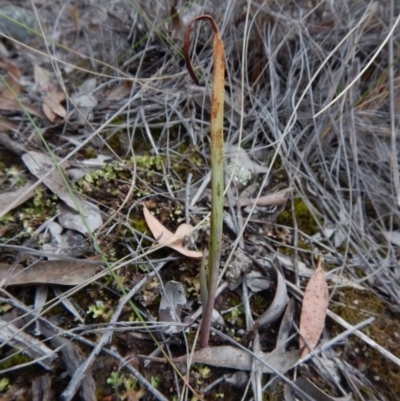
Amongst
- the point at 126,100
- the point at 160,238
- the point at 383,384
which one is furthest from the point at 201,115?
the point at 383,384

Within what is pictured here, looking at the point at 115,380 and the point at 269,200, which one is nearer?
the point at 115,380

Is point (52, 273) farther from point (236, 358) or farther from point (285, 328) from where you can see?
point (285, 328)

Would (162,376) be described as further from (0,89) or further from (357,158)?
(0,89)

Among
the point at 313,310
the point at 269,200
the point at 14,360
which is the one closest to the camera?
the point at 14,360

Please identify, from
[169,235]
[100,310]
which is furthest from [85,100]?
[100,310]

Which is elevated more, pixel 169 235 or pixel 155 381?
pixel 169 235

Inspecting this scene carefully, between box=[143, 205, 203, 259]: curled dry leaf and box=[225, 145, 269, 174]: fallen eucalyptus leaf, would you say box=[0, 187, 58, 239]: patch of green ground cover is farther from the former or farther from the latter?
box=[225, 145, 269, 174]: fallen eucalyptus leaf

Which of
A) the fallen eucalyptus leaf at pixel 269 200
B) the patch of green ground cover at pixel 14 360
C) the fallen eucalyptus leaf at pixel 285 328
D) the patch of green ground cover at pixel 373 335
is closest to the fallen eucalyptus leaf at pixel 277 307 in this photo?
the fallen eucalyptus leaf at pixel 285 328

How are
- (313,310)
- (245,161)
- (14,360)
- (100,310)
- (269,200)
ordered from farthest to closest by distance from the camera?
(245,161)
(269,200)
(313,310)
(100,310)
(14,360)
